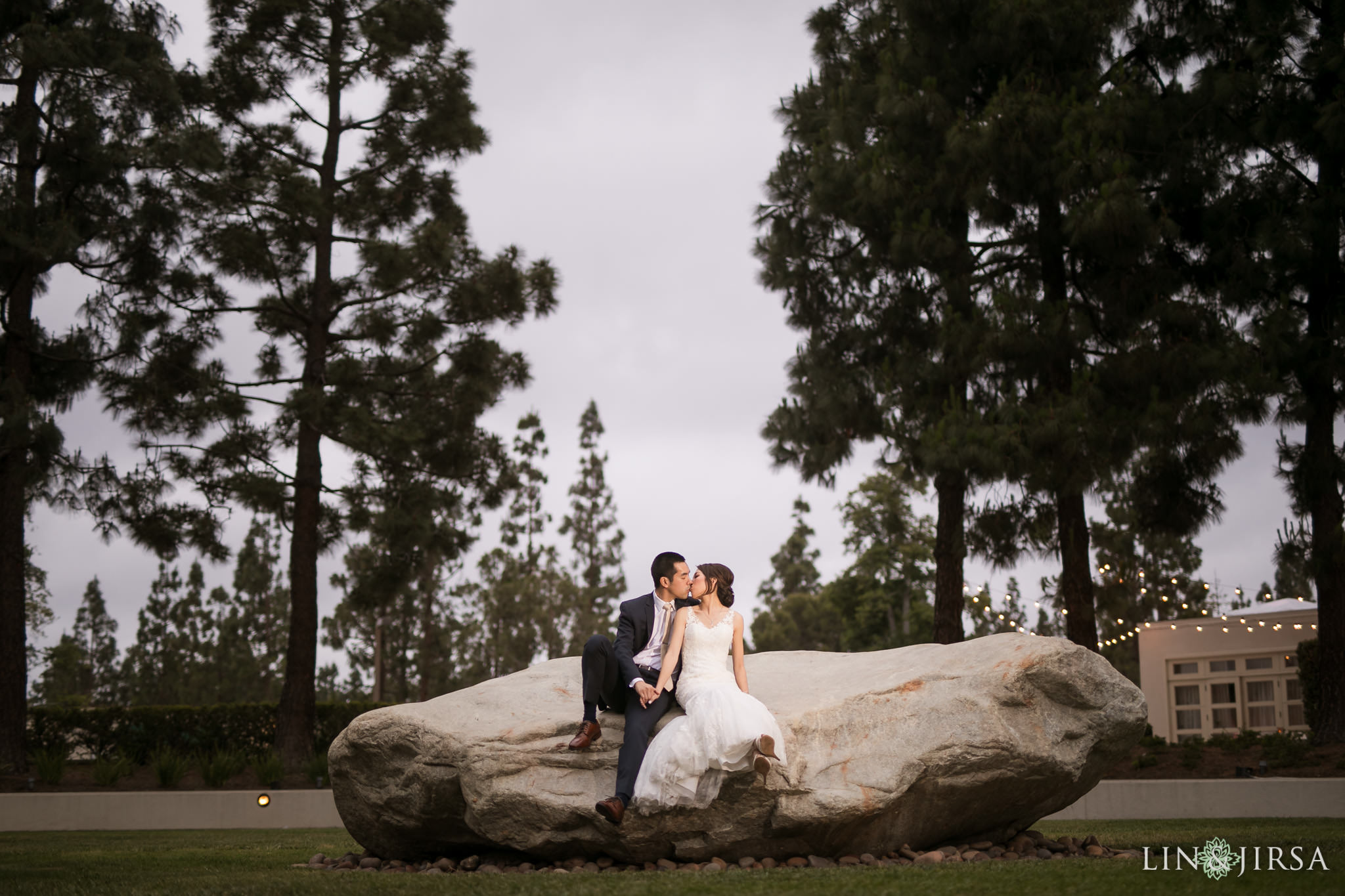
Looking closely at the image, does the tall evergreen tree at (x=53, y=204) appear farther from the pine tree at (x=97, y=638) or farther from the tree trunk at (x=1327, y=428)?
the pine tree at (x=97, y=638)

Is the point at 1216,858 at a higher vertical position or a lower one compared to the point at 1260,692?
higher

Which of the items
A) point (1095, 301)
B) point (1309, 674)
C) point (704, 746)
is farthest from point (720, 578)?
point (1309, 674)

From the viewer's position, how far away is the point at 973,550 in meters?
15.7

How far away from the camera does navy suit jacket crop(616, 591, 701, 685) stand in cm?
666

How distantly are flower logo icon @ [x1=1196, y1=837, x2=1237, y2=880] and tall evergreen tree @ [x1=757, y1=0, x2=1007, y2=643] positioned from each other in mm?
6534

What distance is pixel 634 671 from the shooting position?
6.62m

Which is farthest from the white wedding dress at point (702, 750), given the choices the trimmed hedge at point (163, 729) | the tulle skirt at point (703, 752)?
the trimmed hedge at point (163, 729)

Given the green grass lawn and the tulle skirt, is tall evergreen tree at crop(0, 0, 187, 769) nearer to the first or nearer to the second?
the green grass lawn

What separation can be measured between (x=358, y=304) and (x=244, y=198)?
7.52ft

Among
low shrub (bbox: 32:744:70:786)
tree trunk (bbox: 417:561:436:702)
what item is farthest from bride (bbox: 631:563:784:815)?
tree trunk (bbox: 417:561:436:702)

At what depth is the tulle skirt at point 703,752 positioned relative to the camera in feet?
19.3

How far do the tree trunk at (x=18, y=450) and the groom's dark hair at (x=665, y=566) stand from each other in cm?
1138

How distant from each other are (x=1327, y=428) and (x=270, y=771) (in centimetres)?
1506

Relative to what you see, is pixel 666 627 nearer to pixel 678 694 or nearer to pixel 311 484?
pixel 678 694
